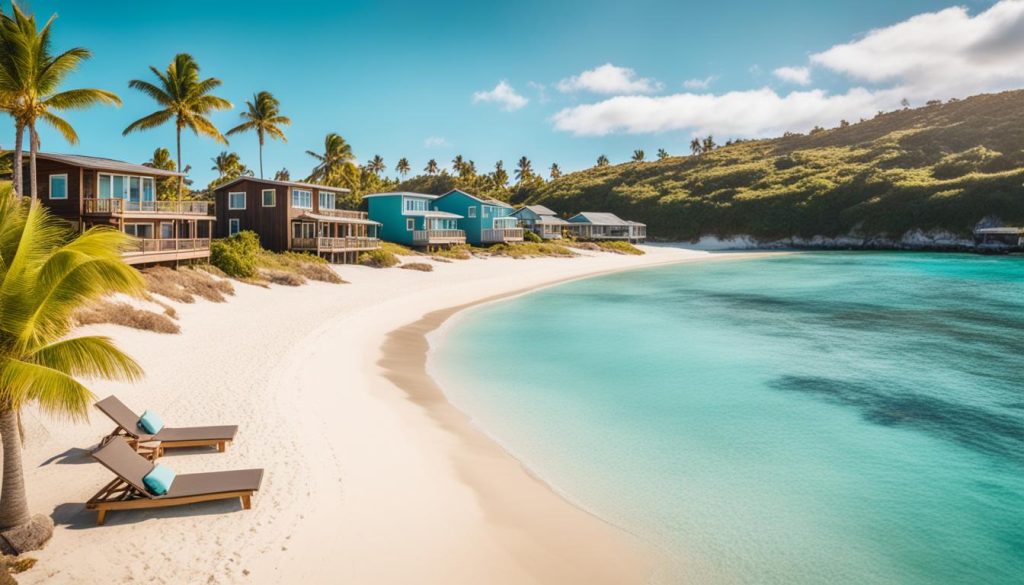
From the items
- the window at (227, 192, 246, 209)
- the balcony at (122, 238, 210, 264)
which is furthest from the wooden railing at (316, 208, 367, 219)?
the balcony at (122, 238, 210, 264)

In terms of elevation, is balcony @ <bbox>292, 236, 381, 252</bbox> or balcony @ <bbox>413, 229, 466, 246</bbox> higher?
balcony @ <bbox>413, 229, 466, 246</bbox>

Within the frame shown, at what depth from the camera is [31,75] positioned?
22000mm

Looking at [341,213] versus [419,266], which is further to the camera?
[341,213]

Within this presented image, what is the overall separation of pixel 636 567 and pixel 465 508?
9.11 feet

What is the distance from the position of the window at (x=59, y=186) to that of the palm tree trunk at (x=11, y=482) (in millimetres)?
26464

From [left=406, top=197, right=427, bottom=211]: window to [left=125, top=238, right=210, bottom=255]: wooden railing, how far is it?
2770 cm

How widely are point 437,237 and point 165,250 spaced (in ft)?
99.2

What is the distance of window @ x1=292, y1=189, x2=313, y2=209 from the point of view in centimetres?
4306

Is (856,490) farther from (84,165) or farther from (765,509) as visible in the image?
(84,165)

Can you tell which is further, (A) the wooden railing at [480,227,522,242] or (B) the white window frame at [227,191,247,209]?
(A) the wooden railing at [480,227,522,242]

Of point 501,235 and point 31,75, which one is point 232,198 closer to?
point 31,75

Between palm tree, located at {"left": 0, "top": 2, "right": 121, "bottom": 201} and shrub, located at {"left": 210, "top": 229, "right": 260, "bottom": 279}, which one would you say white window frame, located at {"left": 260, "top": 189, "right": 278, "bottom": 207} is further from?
palm tree, located at {"left": 0, "top": 2, "right": 121, "bottom": 201}

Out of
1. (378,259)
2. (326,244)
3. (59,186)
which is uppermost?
(59,186)

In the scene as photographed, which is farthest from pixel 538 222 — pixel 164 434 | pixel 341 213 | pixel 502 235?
pixel 164 434
